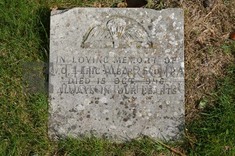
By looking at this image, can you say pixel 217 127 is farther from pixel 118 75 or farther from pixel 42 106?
pixel 42 106

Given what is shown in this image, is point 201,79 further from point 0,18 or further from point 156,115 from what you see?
point 0,18

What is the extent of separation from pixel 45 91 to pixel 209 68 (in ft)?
4.81

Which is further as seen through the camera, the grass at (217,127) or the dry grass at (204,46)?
the dry grass at (204,46)

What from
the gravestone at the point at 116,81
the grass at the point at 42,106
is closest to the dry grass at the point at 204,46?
the grass at the point at 42,106

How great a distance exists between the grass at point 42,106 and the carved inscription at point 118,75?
284 millimetres

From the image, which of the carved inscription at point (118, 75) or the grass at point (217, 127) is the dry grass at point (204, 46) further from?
the carved inscription at point (118, 75)

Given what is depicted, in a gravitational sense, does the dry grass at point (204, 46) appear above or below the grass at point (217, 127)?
above

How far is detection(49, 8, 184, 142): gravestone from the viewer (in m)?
3.61

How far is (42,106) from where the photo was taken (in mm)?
3715

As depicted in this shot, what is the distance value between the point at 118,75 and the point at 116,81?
5 cm

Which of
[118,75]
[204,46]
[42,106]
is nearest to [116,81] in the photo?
[118,75]

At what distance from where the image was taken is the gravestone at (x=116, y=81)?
3609 mm

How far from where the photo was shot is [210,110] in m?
3.79

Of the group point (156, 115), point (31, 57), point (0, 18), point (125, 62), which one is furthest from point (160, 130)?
point (0, 18)
